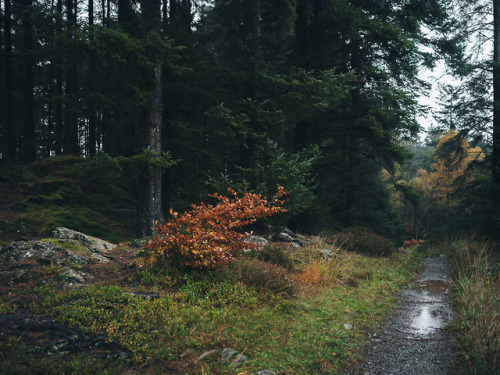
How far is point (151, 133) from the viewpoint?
8.98 m

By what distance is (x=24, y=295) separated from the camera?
427 centimetres

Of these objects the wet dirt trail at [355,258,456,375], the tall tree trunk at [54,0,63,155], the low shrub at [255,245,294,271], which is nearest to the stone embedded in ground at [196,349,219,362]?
the wet dirt trail at [355,258,456,375]

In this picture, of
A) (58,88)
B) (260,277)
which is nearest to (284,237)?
(260,277)

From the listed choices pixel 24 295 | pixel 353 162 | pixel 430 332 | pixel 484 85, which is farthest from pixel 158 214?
pixel 484 85

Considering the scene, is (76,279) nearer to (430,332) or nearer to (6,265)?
(6,265)

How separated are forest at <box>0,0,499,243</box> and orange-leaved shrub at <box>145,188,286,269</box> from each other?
8.58 feet

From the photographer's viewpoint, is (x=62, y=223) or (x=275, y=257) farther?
(x=62, y=223)

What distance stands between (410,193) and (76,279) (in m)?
11.9

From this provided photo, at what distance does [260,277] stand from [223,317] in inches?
54.9

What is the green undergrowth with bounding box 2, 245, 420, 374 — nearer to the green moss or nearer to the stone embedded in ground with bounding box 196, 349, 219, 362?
the stone embedded in ground with bounding box 196, 349, 219, 362

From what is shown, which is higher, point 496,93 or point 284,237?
point 496,93

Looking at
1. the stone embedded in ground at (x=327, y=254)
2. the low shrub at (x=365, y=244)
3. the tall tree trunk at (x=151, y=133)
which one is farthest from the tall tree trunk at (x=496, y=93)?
the tall tree trunk at (x=151, y=133)

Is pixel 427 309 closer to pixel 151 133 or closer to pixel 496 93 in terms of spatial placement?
pixel 151 133

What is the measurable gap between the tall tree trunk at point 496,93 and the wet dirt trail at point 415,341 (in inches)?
267
